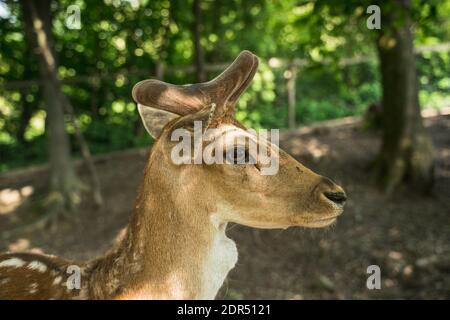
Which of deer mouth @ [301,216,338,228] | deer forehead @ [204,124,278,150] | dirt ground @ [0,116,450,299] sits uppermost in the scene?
deer forehead @ [204,124,278,150]

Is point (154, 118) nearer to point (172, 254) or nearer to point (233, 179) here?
point (233, 179)

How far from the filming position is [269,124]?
974cm

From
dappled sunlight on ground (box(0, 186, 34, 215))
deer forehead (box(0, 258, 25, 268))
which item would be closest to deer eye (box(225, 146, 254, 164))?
deer forehead (box(0, 258, 25, 268))

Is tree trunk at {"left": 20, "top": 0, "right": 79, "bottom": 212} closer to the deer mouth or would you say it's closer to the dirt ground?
the dirt ground

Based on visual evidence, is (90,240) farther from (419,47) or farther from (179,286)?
(419,47)

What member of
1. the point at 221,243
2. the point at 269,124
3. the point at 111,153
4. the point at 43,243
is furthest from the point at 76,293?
the point at 269,124

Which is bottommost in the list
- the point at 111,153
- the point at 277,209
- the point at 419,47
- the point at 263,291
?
the point at 263,291

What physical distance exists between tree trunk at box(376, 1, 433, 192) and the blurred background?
0.01m

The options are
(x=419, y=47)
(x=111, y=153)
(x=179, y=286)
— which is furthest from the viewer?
(x=419, y=47)

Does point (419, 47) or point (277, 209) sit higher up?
point (419, 47)

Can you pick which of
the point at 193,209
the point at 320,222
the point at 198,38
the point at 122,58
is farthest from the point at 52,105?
the point at 320,222

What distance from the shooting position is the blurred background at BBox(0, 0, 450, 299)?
5445mm

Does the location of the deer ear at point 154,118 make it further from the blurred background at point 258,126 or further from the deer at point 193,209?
the blurred background at point 258,126

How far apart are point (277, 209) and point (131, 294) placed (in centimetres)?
77
